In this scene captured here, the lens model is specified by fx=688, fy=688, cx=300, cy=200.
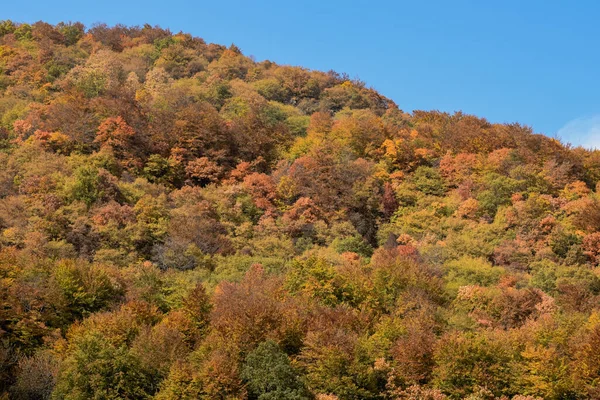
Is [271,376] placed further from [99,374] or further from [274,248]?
[274,248]

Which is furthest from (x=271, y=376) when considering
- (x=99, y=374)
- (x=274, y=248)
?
(x=274, y=248)

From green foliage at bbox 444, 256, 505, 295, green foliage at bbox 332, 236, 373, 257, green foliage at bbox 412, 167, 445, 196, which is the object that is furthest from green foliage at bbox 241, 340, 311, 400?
green foliage at bbox 412, 167, 445, 196

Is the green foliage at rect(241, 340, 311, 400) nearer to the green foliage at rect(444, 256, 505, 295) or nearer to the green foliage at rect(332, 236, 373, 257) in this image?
the green foliage at rect(444, 256, 505, 295)

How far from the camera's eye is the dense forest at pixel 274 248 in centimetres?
3428

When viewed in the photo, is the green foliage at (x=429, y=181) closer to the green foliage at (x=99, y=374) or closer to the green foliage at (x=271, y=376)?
the green foliage at (x=271, y=376)

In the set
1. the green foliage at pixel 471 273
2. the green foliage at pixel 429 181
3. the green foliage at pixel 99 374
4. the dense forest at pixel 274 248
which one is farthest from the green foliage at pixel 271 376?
the green foliage at pixel 429 181

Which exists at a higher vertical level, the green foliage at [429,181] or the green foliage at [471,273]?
the green foliage at [429,181]

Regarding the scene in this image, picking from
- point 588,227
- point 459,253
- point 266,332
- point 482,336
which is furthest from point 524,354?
point 588,227

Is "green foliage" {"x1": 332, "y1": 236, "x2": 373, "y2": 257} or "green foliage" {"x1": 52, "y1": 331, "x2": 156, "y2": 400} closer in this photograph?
"green foliage" {"x1": 52, "y1": 331, "x2": 156, "y2": 400}

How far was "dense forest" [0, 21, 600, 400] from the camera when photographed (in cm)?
3428

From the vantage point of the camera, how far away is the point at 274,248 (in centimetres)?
5319

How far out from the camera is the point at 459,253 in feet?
170

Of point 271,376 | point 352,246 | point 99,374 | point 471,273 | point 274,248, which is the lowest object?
point 99,374

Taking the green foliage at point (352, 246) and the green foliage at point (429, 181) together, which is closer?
the green foliage at point (352, 246)
